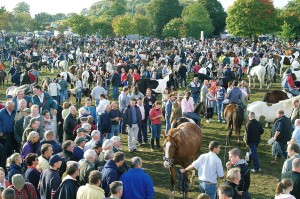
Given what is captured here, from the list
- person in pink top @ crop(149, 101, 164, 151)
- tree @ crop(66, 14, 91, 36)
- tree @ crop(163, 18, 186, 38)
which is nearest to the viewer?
person in pink top @ crop(149, 101, 164, 151)

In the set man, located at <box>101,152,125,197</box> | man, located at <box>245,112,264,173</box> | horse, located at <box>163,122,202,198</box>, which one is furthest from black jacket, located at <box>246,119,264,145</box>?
man, located at <box>101,152,125,197</box>

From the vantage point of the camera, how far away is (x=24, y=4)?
18825cm

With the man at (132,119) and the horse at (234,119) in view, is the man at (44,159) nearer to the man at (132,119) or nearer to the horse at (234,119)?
the man at (132,119)

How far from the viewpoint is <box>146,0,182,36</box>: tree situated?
75062 millimetres

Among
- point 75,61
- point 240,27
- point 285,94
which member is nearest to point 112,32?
point 240,27

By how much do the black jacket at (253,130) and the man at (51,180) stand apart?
18.3 ft

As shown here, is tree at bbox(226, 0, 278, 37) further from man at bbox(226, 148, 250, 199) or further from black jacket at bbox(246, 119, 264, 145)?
man at bbox(226, 148, 250, 199)

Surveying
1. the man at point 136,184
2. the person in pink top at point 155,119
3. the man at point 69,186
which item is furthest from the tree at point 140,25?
the man at point 69,186

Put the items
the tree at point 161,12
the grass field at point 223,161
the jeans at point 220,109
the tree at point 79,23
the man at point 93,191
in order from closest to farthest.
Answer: the man at point 93,191 < the grass field at point 223,161 < the jeans at point 220,109 < the tree at point 79,23 < the tree at point 161,12

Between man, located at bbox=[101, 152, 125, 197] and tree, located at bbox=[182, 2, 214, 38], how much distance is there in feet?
183

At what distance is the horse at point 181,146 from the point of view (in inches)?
350

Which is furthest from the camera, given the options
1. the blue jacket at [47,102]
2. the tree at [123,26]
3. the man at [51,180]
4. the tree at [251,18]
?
the tree at [123,26]

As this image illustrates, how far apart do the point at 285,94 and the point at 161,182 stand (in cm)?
858

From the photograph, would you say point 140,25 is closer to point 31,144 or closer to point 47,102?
point 47,102
